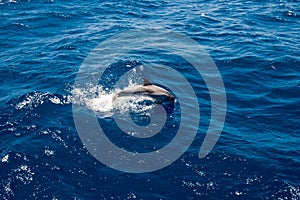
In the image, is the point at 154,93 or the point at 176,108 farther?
the point at 176,108

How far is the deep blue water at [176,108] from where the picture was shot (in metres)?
18.2

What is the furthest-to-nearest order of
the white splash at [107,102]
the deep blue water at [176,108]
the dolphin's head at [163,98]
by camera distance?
the white splash at [107,102] → the dolphin's head at [163,98] → the deep blue water at [176,108]

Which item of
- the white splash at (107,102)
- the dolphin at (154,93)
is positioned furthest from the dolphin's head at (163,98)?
the white splash at (107,102)

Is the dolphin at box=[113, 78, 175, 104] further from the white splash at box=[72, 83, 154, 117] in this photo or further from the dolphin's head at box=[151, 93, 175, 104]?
the white splash at box=[72, 83, 154, 117]

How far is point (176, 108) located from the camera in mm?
24172

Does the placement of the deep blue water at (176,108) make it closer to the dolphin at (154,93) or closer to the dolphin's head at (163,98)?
the dolphin's head at (163,98)

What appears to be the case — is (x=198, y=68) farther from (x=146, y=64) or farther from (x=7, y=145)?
(x=7, y=145)

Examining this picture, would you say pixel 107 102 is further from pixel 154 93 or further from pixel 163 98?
pixel 163 98

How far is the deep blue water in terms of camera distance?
18219mm

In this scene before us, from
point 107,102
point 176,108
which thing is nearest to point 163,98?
point 176,108

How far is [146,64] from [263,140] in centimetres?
1211

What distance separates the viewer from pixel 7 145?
2084 cm

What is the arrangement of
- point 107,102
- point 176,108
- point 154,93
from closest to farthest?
point 154,93 → point 176,108 → point 107,102

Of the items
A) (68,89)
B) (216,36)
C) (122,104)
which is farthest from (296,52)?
(68,89)
